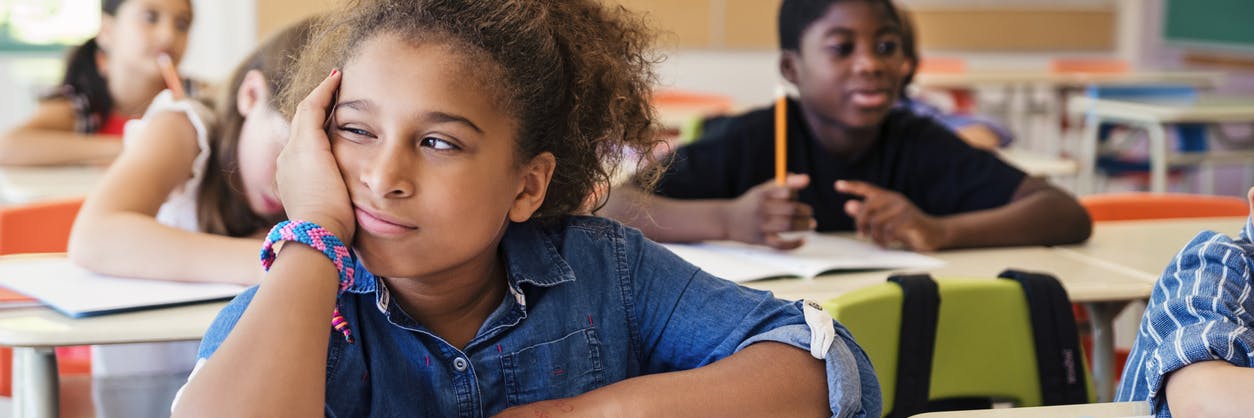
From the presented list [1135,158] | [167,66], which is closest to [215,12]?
[167,66]

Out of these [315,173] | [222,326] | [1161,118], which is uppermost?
[315,173]

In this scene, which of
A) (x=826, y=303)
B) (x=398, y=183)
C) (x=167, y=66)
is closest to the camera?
(x=398, y=183)

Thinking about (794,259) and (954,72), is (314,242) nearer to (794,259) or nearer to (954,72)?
(794,259)

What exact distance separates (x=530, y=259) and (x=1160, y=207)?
1690 mm

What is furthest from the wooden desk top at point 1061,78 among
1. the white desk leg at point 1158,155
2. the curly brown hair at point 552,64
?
the curly brown hair at point 552,64

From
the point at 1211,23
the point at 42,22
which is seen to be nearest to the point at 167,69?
the point at 42,22

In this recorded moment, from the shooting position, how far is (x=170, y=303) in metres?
1.40

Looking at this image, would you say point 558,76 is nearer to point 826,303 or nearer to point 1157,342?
point 826,303

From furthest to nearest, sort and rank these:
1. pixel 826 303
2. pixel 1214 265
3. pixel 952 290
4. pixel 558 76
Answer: pixel 952 290, pixel 826 303, pixel 1214 265, pixel 558 76

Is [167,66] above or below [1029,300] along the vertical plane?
above

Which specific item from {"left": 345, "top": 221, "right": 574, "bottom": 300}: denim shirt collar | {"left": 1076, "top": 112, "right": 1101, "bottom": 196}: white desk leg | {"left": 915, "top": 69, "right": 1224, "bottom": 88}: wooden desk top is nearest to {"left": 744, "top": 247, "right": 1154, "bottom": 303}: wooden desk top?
{"left": 345, "top": 221, "right": 574, "bottom": 300}: denim shirt collar

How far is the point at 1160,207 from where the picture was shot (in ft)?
7.80

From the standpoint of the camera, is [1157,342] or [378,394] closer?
[378,394]

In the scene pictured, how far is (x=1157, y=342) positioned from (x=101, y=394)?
136 centimetres
